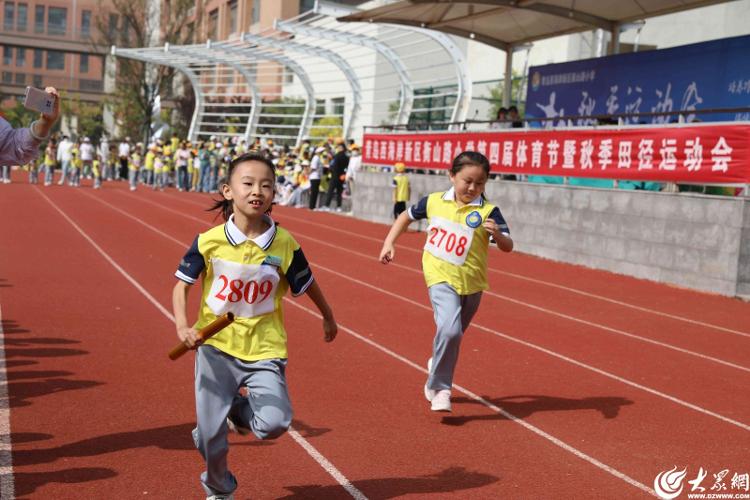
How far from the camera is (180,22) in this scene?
52.0 meters

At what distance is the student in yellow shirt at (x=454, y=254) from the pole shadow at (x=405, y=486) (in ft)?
4.00

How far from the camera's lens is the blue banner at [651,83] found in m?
17.2

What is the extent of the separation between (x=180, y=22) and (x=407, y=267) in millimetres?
39440

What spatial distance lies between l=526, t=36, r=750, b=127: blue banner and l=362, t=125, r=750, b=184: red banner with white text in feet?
3.88

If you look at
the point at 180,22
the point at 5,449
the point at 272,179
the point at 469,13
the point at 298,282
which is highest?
the point at 180,22

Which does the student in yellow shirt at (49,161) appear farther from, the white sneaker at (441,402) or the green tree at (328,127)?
the white sneaker at (441,402)

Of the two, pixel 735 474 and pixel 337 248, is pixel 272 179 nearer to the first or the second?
pixel 735 474

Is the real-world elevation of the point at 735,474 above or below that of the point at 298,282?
below

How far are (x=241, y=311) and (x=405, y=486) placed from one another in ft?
4.46

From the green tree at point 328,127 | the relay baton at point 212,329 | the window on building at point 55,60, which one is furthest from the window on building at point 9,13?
the relay baton at point 212,329

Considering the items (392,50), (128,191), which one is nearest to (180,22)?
(128,191)

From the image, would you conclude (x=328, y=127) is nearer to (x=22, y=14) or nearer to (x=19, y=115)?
(x=19, y=115)

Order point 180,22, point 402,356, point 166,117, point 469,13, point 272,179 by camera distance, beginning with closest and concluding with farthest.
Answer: point 272,179 → point 402,356 → point 469,13 → point 180,22 → point 166,117

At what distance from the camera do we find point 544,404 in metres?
7.32
